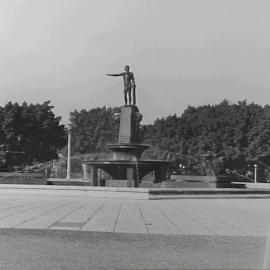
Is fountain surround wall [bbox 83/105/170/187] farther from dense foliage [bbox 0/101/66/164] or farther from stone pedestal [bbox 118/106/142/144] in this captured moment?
dense foliage [bbox 0/101/66/164]

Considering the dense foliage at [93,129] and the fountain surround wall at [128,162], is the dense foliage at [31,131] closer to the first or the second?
the dense foliage at [93,129]

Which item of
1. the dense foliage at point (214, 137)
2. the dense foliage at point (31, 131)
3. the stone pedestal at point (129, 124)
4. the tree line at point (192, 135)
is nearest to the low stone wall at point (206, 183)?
the stone pedestal at point (129, 124)

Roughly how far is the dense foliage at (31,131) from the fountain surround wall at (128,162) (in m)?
33.4

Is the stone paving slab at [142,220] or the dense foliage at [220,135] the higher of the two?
the dense foliage at [220,135]

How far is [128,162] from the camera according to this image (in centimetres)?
2720

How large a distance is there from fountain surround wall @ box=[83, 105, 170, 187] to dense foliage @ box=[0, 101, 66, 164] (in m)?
33.4

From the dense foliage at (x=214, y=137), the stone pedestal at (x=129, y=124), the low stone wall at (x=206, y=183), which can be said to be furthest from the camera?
the dense foliage at (x=214, y=137)

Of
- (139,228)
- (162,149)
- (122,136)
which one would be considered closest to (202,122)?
(162,149)

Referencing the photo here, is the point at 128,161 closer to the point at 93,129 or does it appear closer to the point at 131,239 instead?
the point at 131,239

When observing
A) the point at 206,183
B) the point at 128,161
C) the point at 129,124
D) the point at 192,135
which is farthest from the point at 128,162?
the point at 192,135

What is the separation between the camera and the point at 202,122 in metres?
66.4

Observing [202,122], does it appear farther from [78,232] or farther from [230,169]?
[78,232]

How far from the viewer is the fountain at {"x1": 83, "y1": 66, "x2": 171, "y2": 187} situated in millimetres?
27375

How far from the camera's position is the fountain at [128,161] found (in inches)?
1078
